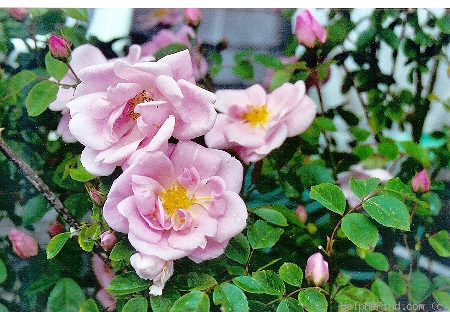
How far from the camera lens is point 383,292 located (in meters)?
0.56

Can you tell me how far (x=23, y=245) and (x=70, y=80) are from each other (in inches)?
7.4

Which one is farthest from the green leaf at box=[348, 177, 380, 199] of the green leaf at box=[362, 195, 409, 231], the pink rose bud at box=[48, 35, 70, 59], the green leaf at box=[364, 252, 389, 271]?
the pink rose bud at box=[48, 35, 70, 59]

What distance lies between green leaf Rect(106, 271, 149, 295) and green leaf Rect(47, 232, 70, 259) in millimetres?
64

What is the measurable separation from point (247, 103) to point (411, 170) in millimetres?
212

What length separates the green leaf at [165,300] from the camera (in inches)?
18.1

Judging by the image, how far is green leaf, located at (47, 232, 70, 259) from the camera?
0.48 m

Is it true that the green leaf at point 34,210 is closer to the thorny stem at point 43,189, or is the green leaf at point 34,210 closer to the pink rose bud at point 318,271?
the thorny stem at point 43,189

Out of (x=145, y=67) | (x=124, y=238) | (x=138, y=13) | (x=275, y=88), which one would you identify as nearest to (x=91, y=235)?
(x=124, y=238)

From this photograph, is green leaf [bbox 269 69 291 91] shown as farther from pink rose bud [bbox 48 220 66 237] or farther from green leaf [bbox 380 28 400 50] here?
pink rose bud [bbox 48 220 66 237]

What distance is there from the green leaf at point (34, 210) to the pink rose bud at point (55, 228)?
4 centimetres

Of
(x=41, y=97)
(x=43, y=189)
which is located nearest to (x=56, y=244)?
(x=43, y=189)

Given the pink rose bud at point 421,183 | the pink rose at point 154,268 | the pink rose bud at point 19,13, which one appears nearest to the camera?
the pink rose at point 154,268

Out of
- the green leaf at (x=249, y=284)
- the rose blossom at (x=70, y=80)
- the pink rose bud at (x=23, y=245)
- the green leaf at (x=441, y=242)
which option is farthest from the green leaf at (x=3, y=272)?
the green leaf at (x=441, y=242)
